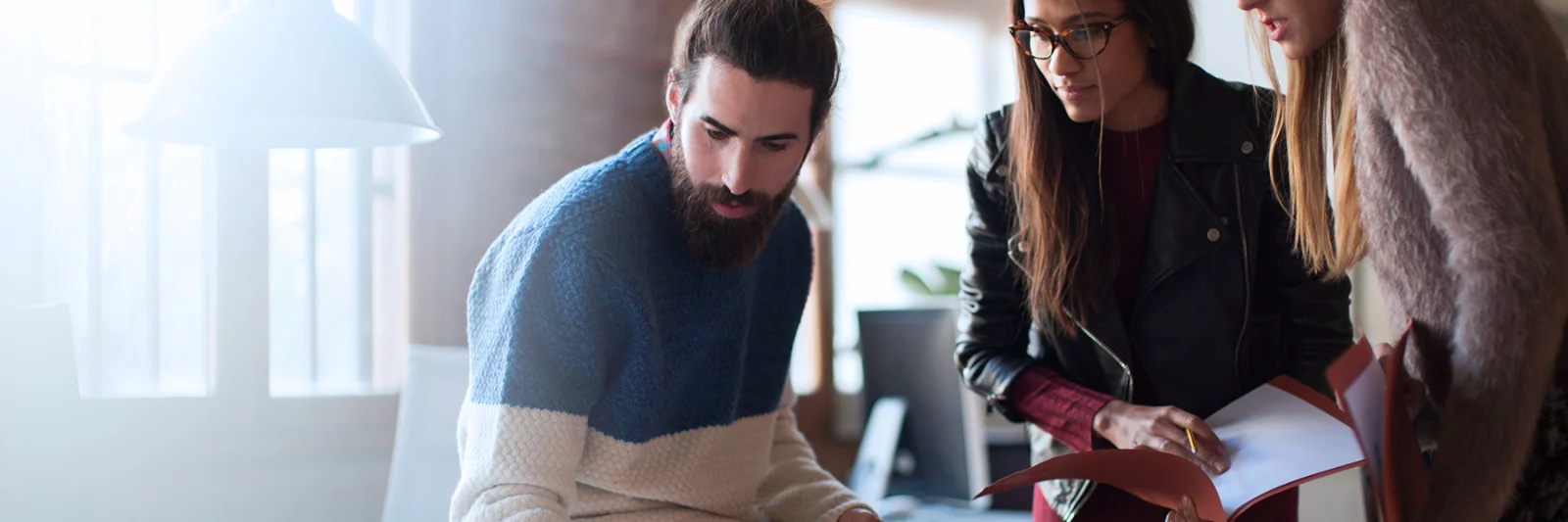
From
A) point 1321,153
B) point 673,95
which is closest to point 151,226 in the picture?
point 673,95

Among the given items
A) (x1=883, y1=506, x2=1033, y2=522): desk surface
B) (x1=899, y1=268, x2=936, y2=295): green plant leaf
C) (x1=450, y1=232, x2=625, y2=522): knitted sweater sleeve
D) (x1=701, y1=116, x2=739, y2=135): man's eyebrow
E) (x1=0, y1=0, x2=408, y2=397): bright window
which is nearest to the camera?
(x1=450, y1=232, x2=625, y2=522): knitted sweater sleeve

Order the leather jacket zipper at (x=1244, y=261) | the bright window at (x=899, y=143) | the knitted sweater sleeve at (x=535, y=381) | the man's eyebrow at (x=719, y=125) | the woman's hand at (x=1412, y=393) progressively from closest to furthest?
the woman's hand at (x=1412, y=393), the knitted sweater sleeve at (x=535, y=381), the man's eyebrow at (x=719, y=125), the leather jacket zipper at (x=1244, y=261), the bright window at (x=899, y=143)

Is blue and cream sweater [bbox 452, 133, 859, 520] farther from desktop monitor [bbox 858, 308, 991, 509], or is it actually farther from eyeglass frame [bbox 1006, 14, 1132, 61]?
desktop monitor [bbox 858, 308, 991, 509]

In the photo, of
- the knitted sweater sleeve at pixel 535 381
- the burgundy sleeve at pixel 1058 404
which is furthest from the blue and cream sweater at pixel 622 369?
the burgundy sleeve at pixel 1058 404

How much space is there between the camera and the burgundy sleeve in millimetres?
Answer: 1320

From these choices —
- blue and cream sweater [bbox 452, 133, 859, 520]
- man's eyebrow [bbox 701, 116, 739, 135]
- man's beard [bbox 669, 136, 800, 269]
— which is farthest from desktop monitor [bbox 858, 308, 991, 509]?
man's eyebrow [bbox 701, 116, 739, 135]

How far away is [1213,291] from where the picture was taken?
1.35 meters

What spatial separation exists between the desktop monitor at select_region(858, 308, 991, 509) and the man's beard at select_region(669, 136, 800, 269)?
5.01 ft

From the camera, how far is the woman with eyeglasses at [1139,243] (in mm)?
1333

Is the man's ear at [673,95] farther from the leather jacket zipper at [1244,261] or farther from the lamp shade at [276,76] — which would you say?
the leather jacket zipper at [1244,261]

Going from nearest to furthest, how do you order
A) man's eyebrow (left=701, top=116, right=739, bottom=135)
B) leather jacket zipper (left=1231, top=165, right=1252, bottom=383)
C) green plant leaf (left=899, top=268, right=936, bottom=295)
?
man's eyebrow (left=701, top=116, right=739, bottom=135) < leather jacket zipper (left=1231, top=165, right=1252, bottom=383) < green plant leaf (left=899, top=268, right=936, bottom=295)

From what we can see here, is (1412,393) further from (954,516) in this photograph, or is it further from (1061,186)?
(954,516)

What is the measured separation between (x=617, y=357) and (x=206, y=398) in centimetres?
157

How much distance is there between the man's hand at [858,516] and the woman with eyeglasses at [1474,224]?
1.93 feet
